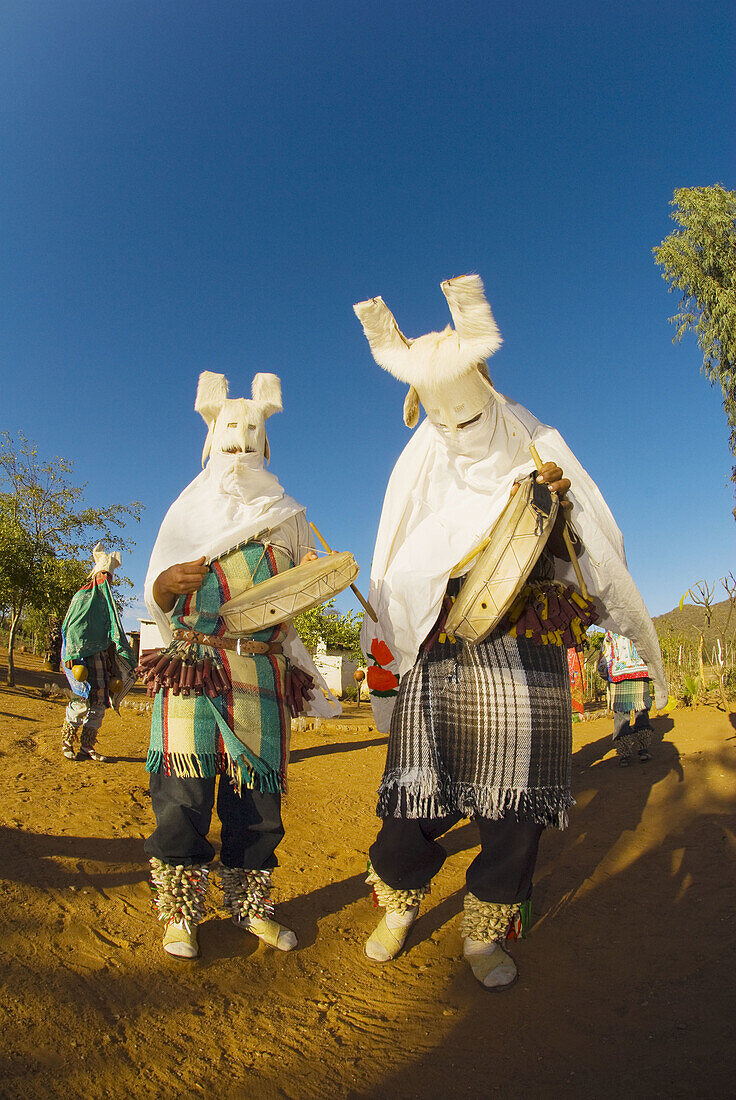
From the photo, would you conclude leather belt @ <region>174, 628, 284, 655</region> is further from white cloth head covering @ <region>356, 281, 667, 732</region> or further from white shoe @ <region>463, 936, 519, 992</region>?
white shoe @ <region>463, 936, 519, 992</region>

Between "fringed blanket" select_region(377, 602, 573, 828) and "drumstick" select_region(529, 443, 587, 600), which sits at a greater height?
"drumstick" select_region(529, 443, 587, 600)

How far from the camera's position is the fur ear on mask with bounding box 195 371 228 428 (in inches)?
128

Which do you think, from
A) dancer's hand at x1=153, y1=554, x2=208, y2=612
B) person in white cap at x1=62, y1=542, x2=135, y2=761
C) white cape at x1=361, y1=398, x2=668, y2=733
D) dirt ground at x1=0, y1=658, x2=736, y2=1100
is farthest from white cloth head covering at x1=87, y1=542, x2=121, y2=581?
white cape at x1=361, y1=398, x2=668, y2=733

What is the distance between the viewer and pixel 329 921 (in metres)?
3.04

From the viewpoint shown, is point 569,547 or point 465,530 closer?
point 569,547

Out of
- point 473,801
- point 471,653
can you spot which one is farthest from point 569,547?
point 473,801

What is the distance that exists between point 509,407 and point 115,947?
277cm

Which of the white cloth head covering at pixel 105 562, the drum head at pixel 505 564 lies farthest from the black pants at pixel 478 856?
the white cloth head covering at pixel 105 562

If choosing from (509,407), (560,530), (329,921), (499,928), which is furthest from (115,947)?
(509,407)

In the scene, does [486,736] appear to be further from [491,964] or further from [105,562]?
[105,562]

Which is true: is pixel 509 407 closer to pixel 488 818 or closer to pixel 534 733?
pixel 534 733

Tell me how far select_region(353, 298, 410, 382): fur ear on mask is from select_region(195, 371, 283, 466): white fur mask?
0.71m

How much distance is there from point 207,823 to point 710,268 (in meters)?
19.1

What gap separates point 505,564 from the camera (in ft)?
8.39
